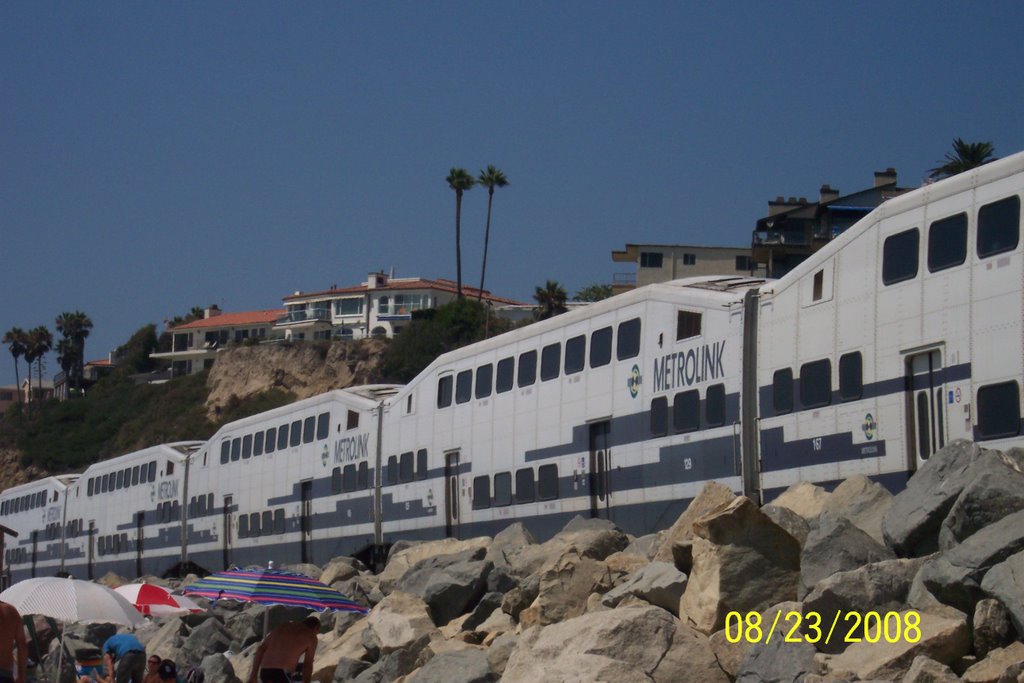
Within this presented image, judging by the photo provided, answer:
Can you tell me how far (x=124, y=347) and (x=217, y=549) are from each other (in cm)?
10184

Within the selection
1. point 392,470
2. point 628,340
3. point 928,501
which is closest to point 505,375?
point 628,340

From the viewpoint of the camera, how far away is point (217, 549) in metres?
42.4

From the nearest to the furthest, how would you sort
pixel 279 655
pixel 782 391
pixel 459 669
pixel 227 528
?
1. pixel 279 655
2. pixel 459 669
3. pixel 782 391
4. pixel 227 528

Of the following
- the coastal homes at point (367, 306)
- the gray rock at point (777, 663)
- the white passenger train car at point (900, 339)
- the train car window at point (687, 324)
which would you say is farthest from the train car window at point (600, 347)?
the coastal homes at point (367, 306)

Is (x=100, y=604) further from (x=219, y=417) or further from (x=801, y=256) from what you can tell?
(x=219, y=417)

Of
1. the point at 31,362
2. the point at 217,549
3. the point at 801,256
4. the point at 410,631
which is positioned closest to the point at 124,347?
the point at 31,362

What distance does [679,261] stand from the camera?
82.2 metres

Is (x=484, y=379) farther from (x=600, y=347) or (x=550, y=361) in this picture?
(x=600, y=347)

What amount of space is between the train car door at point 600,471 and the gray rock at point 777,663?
35.6 feet

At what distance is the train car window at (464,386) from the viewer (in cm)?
2953

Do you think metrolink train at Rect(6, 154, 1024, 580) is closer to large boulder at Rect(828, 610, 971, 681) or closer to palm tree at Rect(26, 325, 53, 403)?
large boulder at Rect(828, 610, 971, 681)

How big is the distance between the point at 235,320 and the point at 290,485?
3613 inches

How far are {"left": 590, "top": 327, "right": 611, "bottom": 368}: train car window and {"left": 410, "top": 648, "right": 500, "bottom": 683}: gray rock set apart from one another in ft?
26.7

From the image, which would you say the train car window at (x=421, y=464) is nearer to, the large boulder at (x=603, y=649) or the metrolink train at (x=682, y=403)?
the metrolink train at (x=682, y=403)
